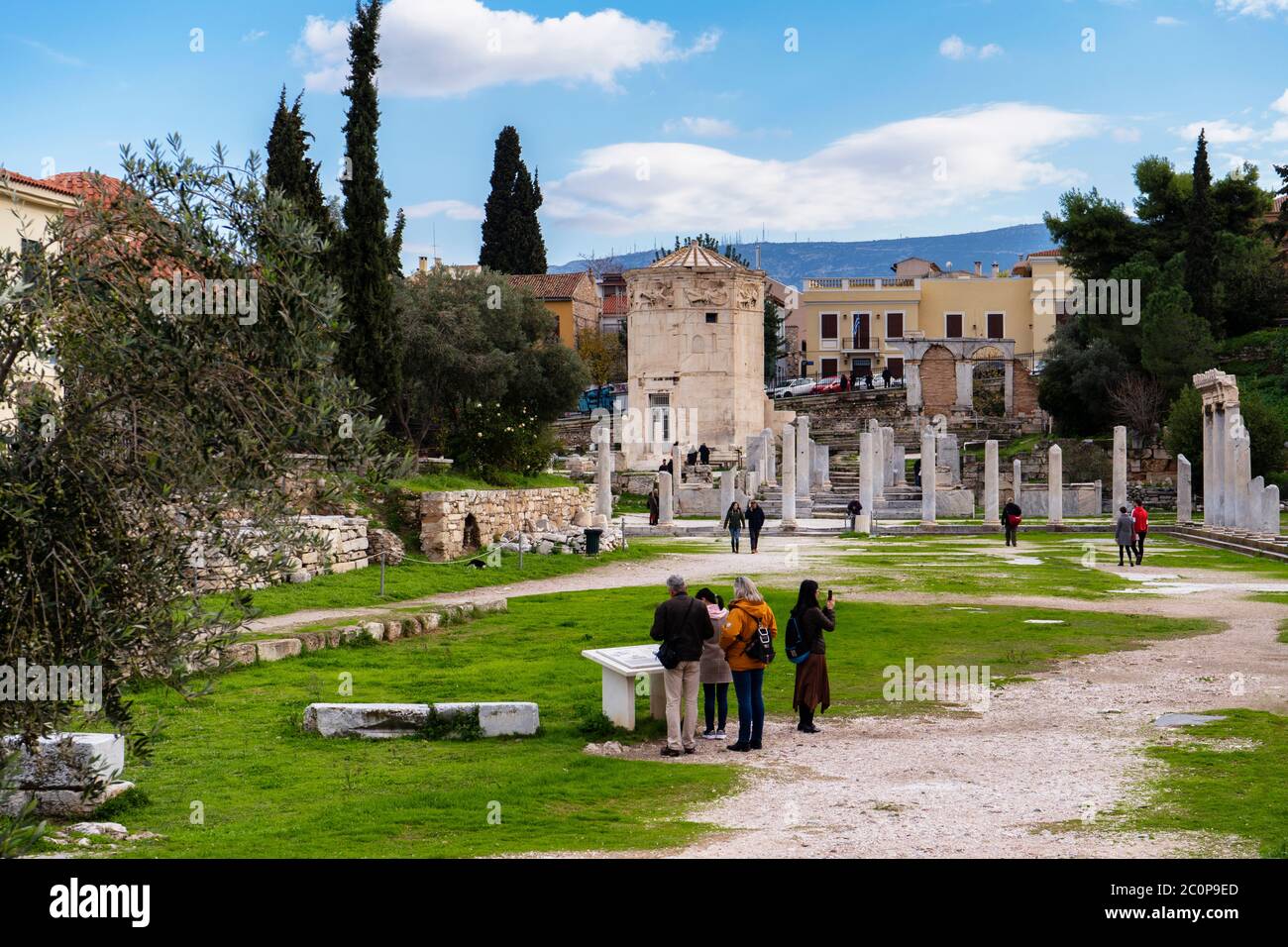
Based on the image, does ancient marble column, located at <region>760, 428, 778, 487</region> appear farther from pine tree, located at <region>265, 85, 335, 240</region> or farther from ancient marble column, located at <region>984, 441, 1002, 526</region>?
pine tree, located at <region>265, 85, 335, 240</region>

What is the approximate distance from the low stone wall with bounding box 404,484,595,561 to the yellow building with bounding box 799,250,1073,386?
5365 cm

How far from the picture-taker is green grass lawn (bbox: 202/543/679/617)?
68.3 ft

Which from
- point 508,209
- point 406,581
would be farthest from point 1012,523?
point 508,209

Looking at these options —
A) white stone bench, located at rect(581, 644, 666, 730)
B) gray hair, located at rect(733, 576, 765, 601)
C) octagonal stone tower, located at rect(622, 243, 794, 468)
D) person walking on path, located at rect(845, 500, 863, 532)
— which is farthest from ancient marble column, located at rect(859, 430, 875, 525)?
gray hair, located at rect(733, 576, 765, 601)

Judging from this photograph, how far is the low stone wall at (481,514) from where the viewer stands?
1141 inches

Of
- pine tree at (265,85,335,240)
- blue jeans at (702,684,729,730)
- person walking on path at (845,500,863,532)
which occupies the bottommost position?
blue jeans at (702,684,729,730)

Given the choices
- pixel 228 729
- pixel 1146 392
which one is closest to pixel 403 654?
pixel 228 729

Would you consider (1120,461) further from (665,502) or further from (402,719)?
(402,719)

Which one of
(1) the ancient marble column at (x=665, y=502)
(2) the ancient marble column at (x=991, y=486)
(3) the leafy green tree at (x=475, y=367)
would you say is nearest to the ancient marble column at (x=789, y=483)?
(1) the ancient marble column at (x=665, y=502)

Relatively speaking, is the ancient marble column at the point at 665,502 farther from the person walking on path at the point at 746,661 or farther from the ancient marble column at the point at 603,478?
the person walking on path at the point at 746,661

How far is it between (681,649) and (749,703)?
2.65 feet

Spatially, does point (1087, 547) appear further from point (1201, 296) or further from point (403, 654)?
point (1201, 296)
